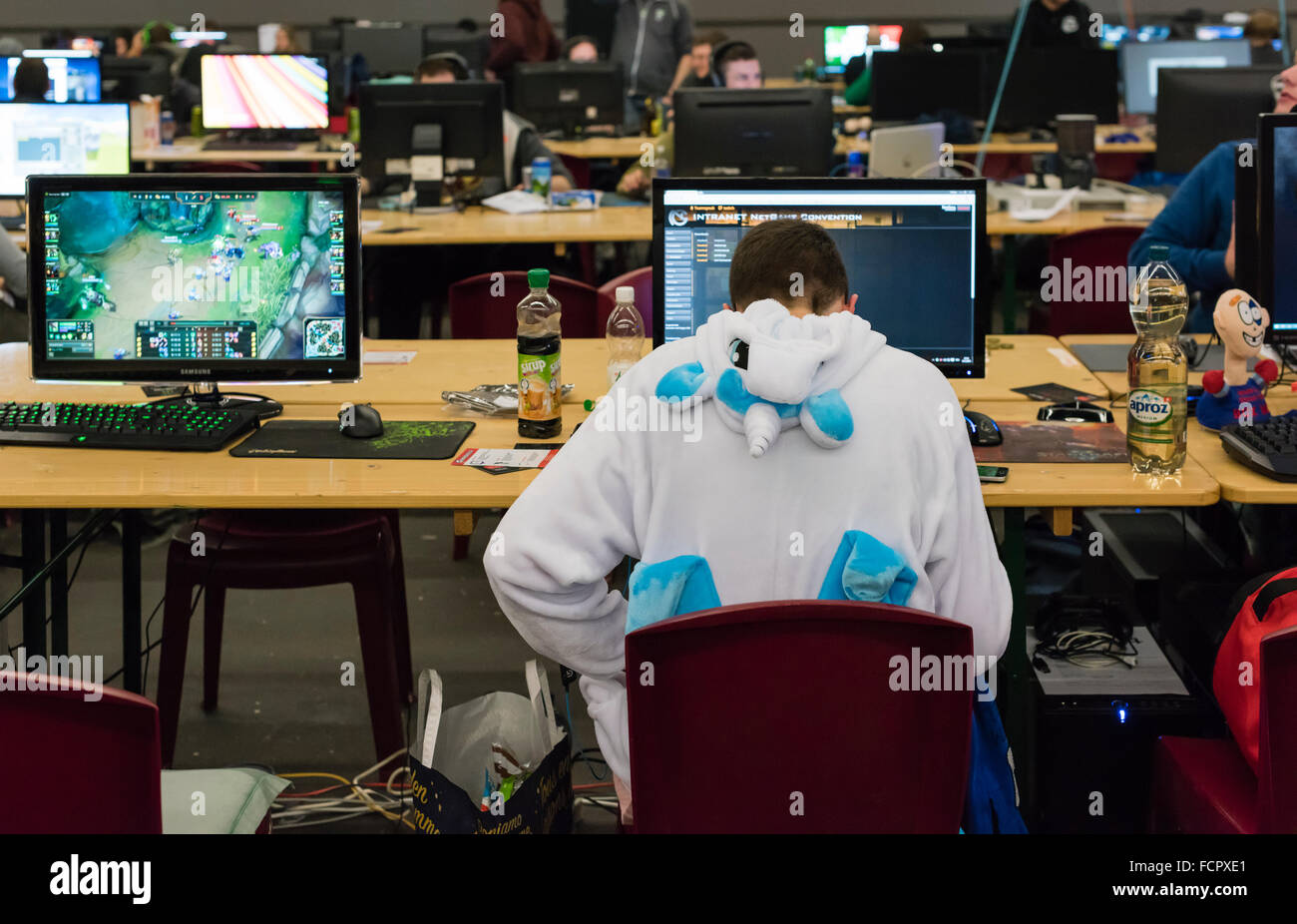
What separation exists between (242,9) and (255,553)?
1034 centimetres

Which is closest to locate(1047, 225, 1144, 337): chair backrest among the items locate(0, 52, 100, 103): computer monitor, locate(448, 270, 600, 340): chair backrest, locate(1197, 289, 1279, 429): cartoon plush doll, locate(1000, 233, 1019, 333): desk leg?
locate(1000, 233, 1019, 333): desk leg

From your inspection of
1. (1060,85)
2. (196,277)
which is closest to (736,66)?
(1060,85)

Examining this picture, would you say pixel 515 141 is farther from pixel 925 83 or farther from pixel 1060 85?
pixel 1060 85

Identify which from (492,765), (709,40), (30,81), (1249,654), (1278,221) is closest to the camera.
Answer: (1249,654)

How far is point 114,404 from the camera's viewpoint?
2.50 metres

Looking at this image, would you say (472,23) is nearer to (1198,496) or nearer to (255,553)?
(255,553)

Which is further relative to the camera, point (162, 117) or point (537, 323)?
point (162, 117)

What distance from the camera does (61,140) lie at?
4.34m

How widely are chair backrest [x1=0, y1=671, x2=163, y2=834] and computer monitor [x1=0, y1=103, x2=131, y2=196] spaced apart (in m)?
3.45

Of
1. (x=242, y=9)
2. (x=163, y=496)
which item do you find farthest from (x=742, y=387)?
(x=242, y=9)

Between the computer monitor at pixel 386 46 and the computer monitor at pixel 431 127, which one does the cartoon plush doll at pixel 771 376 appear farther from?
the computer monitor at pixel 386 46

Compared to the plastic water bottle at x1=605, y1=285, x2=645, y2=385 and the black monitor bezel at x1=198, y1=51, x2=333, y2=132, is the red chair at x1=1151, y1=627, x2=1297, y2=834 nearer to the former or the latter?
the plastic water bottle at x1=605, y1=285, x2=645, y2=385

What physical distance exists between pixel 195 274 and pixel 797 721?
1525 mm

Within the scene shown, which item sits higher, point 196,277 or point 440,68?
point 440,68
